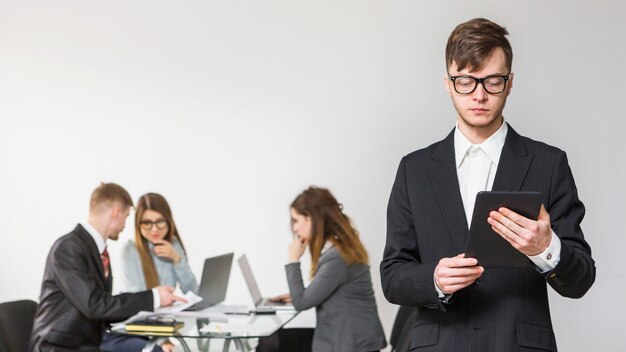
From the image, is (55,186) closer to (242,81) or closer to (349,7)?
(242,81)

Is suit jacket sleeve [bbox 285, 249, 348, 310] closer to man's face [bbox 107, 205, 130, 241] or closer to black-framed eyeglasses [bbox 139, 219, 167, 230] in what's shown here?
man's face [bbox 107, 205, 130, 241]

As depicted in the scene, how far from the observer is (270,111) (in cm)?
595

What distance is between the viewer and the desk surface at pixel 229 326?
3.76 m

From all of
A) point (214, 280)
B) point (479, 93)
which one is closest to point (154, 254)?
point (214, 280)

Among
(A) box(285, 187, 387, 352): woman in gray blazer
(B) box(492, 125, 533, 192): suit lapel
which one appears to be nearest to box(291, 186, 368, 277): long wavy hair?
(A) box(285, 187, 387, 352): woman in gray blazer

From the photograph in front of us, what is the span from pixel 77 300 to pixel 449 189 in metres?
2.49

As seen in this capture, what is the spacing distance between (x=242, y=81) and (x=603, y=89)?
→ 2.34m

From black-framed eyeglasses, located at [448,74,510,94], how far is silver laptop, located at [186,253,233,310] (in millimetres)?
2950

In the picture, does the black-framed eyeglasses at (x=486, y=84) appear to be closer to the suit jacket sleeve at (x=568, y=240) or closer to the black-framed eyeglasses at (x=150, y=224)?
the suit jacket sleeve at (x=568, y=240)

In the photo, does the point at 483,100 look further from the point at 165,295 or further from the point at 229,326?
the point at 165,295

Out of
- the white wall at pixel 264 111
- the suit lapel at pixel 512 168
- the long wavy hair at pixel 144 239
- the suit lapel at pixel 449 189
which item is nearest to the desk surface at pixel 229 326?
the long wavy hair at pixel 144 239

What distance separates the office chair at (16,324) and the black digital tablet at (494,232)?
269cm

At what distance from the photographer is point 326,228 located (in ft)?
15.0

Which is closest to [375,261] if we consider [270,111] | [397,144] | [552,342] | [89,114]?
[397,144]
